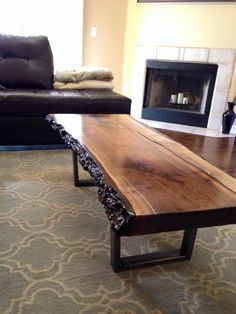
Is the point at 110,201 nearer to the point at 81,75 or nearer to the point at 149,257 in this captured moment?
the point at 149,257

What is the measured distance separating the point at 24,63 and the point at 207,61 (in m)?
2.33

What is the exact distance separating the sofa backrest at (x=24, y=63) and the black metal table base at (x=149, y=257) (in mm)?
2201

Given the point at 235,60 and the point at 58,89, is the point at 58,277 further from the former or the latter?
the point at 235,60

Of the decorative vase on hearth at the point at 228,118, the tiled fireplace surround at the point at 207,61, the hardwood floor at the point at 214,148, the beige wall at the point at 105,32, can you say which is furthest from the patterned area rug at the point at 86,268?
the beige wall at the point at 105,32

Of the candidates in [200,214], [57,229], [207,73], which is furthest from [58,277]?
[207,73]

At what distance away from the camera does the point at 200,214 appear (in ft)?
2.97

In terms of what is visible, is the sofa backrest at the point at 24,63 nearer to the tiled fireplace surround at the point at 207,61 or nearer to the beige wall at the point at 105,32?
the beige wall at the point at 105,32

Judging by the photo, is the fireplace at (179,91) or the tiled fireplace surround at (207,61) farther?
the fireplace at (179,91)

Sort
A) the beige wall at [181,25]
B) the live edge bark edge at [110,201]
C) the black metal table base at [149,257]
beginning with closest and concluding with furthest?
the live edge bark edge at [110,201], the black metal table base at [149,257], the beige wall at [181,25]

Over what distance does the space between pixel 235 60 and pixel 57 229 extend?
3294 mm

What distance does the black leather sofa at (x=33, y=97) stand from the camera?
261 centimetres

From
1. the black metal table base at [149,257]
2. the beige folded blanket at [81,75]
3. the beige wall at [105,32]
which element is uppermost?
the beige wall at [105,32]

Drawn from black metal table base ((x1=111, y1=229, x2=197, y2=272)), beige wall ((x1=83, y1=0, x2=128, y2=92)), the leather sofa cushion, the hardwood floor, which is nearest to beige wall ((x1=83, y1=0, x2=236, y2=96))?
beige wall ((x1=83, y1=0, x2=128, y2=92))

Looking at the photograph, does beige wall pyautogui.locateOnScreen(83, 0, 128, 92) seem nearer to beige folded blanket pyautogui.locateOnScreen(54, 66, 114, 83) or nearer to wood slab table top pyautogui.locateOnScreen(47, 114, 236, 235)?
beige folded blanket pyautogui.locateOnScreen(54, 66, 114, 83)
